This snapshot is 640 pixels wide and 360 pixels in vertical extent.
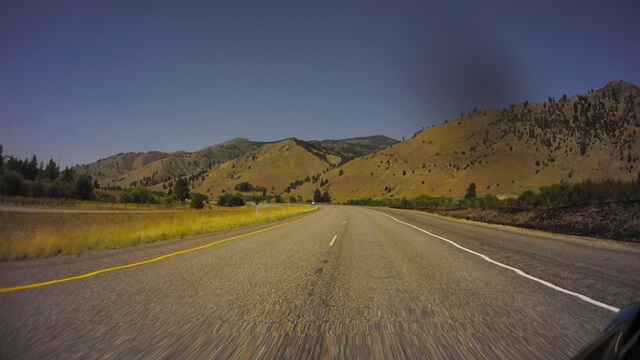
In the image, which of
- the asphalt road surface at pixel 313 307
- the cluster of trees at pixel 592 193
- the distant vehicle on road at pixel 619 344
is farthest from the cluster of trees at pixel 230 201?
the distant vehicle on road at pixel 619 344

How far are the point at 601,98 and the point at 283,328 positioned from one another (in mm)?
118547

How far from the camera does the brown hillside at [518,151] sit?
73188mm

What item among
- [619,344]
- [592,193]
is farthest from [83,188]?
[619,344]

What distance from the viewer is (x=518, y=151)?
290ft

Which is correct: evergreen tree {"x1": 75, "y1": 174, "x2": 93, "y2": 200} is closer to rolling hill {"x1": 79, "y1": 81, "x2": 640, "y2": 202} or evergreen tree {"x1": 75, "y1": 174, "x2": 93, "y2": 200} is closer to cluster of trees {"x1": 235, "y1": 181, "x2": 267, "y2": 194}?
rolling hill {"x1": 79, "y1": 81, "x2": 640, "y2": 202}

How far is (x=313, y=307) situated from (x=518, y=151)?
96.6 meters

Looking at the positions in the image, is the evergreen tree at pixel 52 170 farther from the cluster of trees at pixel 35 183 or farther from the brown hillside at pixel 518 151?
the brown hillside at pixel 518 151

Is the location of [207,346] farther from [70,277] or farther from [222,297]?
[70,277]

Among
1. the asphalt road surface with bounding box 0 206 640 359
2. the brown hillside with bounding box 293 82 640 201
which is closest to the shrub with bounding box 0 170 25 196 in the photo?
the asphalt road surface with bounding box 0 206 640 359

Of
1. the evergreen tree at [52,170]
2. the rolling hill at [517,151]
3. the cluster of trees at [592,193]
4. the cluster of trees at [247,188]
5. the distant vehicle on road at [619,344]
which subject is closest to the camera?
the distant vehicle on road at [619,344]

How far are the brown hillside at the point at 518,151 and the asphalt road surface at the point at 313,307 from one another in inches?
2642

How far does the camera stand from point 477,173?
8656 centimetres

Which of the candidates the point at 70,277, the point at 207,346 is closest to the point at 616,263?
the point at 207,346

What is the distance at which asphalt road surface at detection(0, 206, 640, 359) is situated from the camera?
11.1ft
